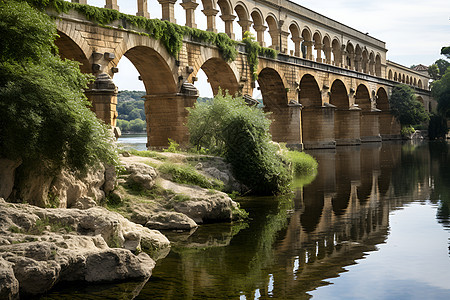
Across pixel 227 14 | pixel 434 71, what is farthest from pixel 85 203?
pixel 434 71

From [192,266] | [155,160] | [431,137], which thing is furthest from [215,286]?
[431,137]

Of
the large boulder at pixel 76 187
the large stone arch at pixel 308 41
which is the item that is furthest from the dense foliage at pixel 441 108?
the large boulder at pixel 76 187

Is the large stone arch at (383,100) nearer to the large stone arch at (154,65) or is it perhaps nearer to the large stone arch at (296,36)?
the large stone arch at (296,36)

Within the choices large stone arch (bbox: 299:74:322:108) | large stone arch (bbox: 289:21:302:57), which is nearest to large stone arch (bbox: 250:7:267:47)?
large stone arch (bbox: 289:21:302:57)

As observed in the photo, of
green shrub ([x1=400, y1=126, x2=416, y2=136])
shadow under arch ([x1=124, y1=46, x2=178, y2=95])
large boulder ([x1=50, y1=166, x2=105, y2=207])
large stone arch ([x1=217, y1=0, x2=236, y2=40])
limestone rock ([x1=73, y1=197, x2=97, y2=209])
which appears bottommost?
limestone rock ([x1=73, y1=197, x2=97, y2=209])

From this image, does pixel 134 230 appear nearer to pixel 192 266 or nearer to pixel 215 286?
pixel 192 266

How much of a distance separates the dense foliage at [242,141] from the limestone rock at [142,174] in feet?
11.2

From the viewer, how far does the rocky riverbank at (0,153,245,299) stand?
19.7ft

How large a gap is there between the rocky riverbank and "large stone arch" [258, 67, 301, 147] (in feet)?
64.9

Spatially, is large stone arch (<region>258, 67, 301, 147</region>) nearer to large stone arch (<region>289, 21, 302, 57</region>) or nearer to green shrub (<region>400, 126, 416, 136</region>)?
large stone arch (<region>289, 21, 302, 57</region>)

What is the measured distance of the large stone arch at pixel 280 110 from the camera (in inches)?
1286

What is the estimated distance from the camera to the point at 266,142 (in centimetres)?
1512

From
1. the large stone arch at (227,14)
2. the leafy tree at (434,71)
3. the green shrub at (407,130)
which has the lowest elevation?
the green shrub at (407,130)

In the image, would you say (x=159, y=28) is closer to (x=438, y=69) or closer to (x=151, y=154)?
(x=151, y=154)
